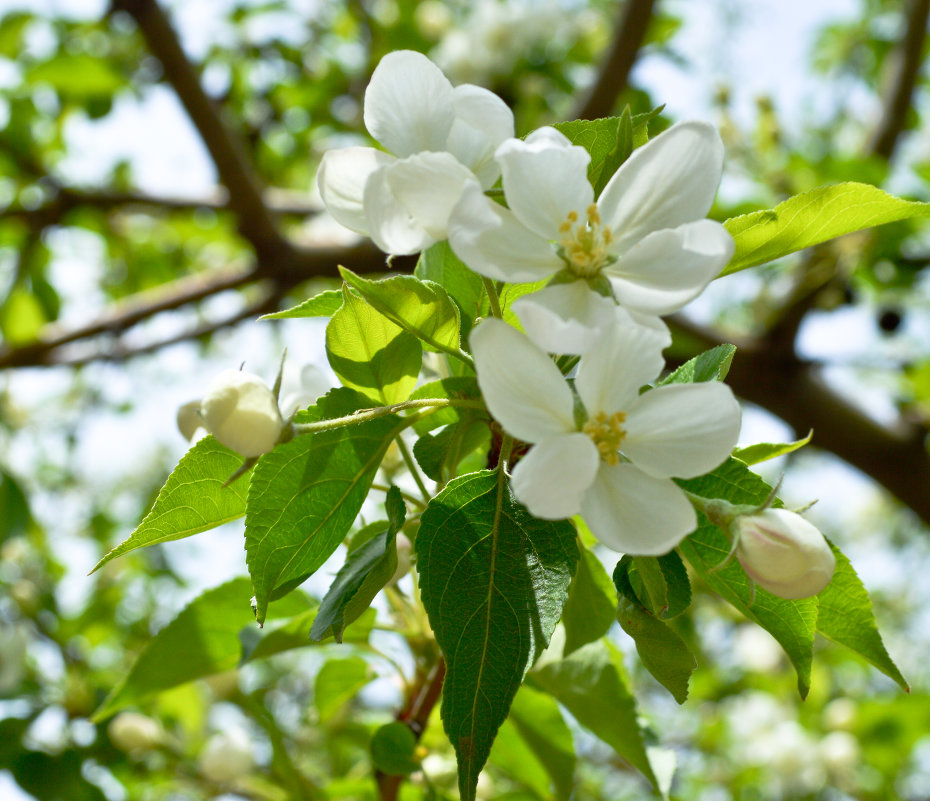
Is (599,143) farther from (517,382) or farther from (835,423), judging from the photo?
(835,423)

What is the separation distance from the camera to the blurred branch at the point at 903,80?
2.46 m

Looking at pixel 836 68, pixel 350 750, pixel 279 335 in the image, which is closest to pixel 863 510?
pixel 836 68

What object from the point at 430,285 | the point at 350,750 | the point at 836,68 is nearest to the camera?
the point at 430,285

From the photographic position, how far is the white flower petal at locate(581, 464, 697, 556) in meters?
0.53

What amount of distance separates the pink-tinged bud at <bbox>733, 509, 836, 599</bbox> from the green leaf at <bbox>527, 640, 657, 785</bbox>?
0.39 meters

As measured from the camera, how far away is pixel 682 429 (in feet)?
1.81

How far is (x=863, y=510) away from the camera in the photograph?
4.38 metres

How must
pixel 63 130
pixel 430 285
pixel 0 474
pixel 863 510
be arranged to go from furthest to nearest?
pixel 863 510 → pixel 63 130 → pixel 0 474 → pixel 430 285

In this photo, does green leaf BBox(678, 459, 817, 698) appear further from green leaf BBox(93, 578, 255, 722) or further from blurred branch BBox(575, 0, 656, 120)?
blurred branch BBox(575, 0, 656, 120)

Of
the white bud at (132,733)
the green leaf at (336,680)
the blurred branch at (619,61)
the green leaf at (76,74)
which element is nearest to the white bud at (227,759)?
the white bud at (132,733)

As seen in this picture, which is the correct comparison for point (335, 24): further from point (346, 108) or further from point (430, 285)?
point (430, 285)

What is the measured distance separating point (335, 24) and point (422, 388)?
330 centimetres

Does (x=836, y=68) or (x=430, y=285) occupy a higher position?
(x=430, y=285)

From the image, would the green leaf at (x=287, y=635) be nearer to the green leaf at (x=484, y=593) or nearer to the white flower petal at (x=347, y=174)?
the green leaf at (x=484, y=593)
